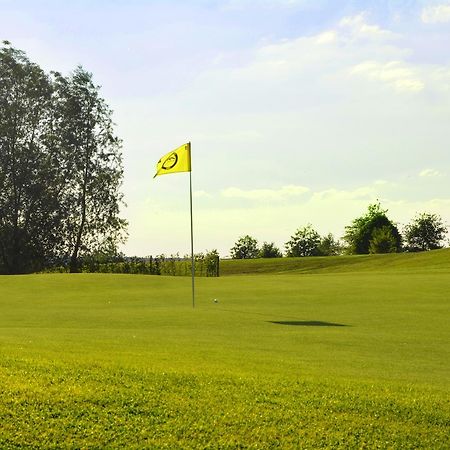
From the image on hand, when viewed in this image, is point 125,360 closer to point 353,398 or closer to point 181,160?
point 353,398

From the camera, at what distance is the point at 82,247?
6119 centimetres

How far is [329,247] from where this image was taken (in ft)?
427

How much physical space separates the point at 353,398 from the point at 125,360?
3366 mm

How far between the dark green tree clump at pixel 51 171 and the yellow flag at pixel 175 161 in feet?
116

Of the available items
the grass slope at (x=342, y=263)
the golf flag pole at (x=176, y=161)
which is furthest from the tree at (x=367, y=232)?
the golf flag pole at (x=176, y=161)

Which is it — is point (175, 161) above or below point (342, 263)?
above

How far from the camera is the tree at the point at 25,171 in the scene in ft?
191

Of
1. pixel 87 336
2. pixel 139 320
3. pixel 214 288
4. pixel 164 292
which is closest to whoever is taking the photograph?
pixel 87 336

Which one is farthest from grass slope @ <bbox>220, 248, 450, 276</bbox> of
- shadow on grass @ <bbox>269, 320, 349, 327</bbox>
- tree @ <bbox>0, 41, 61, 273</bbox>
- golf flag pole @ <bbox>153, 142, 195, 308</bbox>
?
shadow on grass @ <bbox>269, 320, 349, 327</bbox>

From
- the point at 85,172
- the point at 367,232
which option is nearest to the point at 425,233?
the point at 367,232

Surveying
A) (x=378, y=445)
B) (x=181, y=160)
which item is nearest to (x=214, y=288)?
(x=181, y=160)

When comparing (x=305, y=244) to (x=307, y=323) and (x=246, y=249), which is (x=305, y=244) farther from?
(x=307, y=323)

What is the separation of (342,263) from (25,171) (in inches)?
1369

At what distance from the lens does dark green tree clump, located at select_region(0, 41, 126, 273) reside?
58.3 metres
